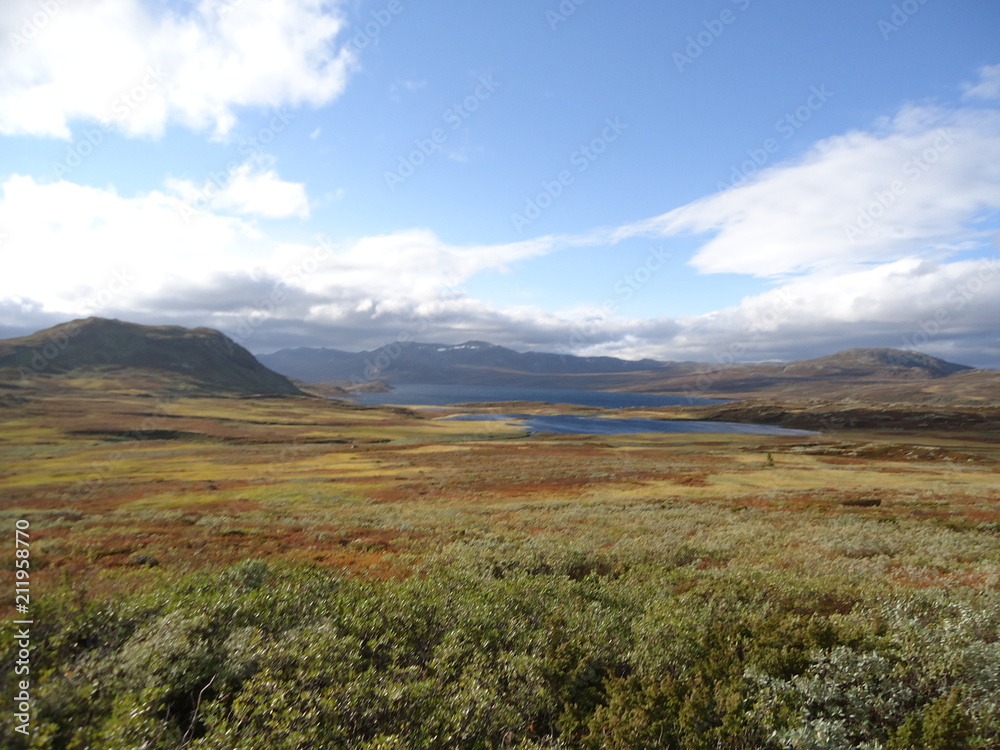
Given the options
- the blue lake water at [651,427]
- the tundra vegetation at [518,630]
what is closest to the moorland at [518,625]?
the tundra vegetation at [518,630]

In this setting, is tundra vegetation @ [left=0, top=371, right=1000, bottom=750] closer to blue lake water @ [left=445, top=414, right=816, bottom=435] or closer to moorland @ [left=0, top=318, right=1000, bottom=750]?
moorland @ [left=0, top=318, right=1000, bottom=750]

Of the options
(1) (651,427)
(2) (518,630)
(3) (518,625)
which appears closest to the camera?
(2) (518,630)

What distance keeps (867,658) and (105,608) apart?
1363 cm

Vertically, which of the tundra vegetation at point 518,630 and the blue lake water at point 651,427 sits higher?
the tundra vegetation at point 518,630

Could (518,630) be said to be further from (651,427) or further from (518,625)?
(651,427)

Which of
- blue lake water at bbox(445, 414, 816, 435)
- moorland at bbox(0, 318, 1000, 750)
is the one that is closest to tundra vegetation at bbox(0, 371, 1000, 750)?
moorland at bbox(0, 318, 1000, 750)

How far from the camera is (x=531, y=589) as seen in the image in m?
11.4

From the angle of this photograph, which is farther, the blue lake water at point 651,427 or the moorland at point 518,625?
the blue lake water at point 651,427

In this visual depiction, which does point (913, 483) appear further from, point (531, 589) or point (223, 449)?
point (223, 449)

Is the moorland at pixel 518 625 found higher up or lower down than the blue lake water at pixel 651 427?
higher up

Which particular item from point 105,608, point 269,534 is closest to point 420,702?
point 105,608

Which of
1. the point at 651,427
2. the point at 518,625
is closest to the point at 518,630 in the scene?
the point at 518,625

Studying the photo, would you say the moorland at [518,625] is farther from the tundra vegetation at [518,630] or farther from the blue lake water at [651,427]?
the blue lake water at [651,427]

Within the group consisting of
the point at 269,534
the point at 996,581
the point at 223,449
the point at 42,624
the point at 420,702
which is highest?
the point at 42,624
